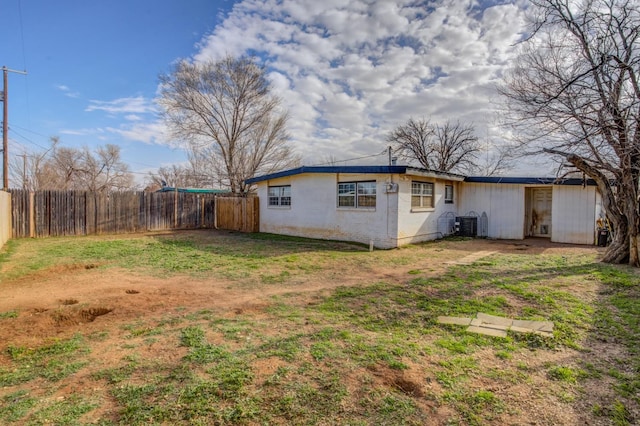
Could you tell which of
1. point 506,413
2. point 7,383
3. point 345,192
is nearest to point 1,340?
point 7,383

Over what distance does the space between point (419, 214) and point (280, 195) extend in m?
6.51

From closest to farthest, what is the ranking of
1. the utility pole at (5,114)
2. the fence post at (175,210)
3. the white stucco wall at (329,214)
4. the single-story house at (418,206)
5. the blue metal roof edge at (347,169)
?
the blue metal roof edge at (347,169) < the white stucco wall at (329,214) < the single-story house at (418,206) < the utility pole at (5,114) < the fence post at (175,210)

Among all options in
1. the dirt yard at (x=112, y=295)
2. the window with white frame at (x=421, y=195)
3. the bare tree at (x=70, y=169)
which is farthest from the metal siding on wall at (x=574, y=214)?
the bare tree at (x=70, y=169)

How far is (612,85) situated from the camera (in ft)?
22.7

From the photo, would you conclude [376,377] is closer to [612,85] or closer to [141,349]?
[141,349]

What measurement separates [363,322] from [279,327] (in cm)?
112

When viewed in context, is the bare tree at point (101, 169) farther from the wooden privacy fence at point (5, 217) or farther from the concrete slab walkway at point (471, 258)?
the concrete slab walkway at point (471, 258)

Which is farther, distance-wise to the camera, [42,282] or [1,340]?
[42,282]

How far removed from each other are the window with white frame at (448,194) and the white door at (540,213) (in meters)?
3.57

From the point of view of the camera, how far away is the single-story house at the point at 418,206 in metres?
11.9

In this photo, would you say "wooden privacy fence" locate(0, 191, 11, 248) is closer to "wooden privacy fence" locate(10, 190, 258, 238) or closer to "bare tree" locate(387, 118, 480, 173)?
"wooden privacy fence" locate(10, 190, 258, 238)

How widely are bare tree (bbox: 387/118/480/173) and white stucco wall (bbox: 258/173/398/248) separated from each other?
52.8 ft

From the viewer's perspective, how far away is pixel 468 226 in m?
14.6

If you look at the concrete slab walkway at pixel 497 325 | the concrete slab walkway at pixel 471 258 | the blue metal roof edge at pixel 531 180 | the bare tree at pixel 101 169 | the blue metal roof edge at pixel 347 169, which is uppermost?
the bare tree at pixel 101 169
